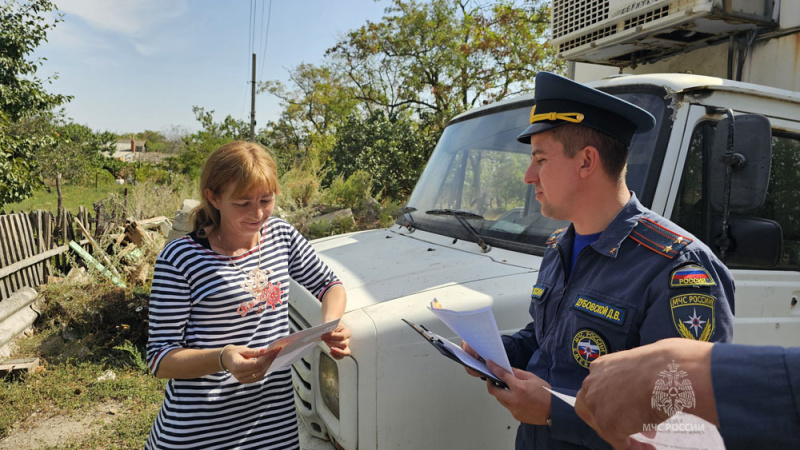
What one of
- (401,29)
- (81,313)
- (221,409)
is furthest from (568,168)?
(401,29)

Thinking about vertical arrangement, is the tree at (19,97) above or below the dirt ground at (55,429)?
above

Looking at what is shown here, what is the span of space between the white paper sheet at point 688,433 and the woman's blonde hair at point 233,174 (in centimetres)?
146

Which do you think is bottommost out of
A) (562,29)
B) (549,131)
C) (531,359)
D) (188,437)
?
(188,437)

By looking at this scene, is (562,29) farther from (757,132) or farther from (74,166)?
(74,166)

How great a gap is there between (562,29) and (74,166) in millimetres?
36655

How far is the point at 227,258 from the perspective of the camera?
73.2 inches

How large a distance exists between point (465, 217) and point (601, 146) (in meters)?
1.44

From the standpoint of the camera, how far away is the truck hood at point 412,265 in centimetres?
221

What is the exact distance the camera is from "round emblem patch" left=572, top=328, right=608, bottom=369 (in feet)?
4.54

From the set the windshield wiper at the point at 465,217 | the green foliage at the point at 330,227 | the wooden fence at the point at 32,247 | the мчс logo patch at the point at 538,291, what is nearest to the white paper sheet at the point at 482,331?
the мчс logo patch at the point at 538,291

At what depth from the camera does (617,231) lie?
148cm

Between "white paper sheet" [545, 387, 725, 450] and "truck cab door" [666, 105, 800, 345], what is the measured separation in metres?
1.61

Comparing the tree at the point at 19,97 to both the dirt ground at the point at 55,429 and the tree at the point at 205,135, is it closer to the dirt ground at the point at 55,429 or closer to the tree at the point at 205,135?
the dirt ground at the point at 55,429

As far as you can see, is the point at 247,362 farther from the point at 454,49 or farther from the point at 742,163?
the point at 454,49
